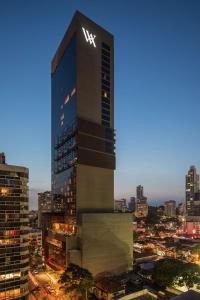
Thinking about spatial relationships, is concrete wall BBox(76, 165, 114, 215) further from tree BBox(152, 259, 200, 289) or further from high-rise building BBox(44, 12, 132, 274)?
tree BBox(152, 259, 200, 289)

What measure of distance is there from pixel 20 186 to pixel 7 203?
449cm

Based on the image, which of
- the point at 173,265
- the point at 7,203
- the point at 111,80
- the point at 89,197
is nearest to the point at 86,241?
the point at 89,197

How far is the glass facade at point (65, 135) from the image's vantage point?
94.1m

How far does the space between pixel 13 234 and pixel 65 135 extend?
52.7 metres

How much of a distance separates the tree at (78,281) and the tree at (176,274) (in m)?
17.0

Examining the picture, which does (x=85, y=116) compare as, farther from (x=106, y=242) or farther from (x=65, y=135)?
(x=106, y=242)

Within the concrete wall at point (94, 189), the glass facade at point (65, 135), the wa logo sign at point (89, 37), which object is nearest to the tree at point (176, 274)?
the concrete wall at point (94, 189)

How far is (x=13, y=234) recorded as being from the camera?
56.7 meters

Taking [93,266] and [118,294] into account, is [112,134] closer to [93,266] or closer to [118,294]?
[93,266]

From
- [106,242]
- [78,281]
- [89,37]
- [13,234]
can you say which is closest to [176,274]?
[78,281]

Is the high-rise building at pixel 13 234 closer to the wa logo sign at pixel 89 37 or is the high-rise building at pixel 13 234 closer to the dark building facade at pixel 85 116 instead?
the dark building facade at pixel 85 116

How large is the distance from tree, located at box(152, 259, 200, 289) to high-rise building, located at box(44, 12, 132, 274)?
66.3 feet

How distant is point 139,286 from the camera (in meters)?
69.8

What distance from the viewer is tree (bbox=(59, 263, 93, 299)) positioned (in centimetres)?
5871
